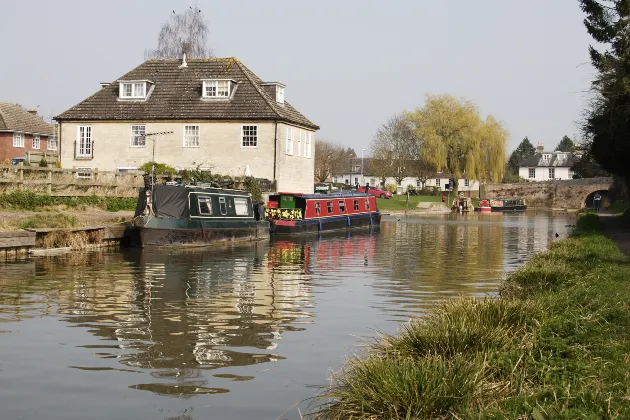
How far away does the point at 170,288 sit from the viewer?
16.8 m

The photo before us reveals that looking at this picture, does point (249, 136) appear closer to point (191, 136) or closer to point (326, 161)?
point (191, 136)

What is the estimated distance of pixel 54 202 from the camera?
1080 inches

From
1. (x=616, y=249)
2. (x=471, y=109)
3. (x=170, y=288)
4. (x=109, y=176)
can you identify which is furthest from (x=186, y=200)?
(x=471, y=109)

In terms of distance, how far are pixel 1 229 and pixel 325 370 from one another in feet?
50.0

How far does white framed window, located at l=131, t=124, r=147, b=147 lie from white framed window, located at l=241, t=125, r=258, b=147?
18.5 feet

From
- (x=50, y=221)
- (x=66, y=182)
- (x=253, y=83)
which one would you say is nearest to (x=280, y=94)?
(x=253, y=83)

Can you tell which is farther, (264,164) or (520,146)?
(520,146)

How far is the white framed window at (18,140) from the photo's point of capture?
60375 millimetres

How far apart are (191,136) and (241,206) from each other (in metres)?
12.8

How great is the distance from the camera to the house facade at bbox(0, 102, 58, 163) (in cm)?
5944

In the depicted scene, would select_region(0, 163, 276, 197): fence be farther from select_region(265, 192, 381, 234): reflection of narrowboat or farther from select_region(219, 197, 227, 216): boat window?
select_region(265, 192, 381, 234): reflection of narrowboat

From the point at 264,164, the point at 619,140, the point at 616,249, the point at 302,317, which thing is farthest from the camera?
the point at 264,164

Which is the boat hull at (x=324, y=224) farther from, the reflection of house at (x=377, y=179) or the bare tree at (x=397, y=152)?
the reflection of house at (x=377, y=179)

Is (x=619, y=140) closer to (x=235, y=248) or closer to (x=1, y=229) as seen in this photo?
(x=235, y=248)
